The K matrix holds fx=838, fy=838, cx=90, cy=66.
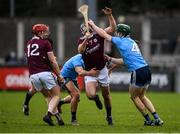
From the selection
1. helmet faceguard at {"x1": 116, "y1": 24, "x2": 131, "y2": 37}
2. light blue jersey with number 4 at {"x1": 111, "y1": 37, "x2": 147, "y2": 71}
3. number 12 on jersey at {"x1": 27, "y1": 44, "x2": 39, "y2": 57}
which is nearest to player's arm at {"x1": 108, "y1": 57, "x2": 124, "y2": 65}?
light blue jersey with number 4 at {"x1": 111, "y1": 37, "x2": 147, "y2": 71}

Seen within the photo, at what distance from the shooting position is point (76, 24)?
2403 inches

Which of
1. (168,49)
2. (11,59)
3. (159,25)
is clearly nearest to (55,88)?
(11,59)

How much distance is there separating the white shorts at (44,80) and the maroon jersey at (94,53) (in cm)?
116

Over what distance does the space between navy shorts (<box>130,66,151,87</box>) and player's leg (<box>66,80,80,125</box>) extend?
165 cm

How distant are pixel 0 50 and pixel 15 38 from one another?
3017 millimetres

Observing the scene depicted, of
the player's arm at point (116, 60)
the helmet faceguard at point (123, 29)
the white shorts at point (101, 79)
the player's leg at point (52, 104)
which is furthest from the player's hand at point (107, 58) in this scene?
the player's leg at point (52, 104)

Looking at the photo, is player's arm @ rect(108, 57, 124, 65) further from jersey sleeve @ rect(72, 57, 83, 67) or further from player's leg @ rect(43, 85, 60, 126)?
player's leg @ rect(43, 85, 60, 126)

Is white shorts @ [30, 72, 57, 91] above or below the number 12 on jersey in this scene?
below

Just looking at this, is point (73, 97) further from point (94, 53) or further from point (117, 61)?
point (117, 61)

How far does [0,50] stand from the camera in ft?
216

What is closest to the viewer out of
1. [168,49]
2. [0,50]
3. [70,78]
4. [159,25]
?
[70,78]

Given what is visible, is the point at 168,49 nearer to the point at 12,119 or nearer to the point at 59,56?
the point at 59,56

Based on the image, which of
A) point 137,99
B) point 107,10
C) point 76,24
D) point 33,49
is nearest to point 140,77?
point 137,99

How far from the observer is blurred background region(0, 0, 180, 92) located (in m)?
54.3
